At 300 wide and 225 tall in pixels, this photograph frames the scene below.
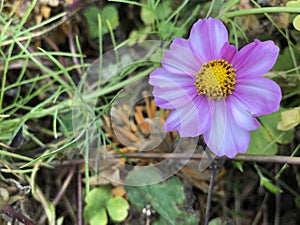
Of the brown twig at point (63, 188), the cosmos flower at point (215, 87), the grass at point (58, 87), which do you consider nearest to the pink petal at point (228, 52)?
the cosmos flower at point (215, 87)

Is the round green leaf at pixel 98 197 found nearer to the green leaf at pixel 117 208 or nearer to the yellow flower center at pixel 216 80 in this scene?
the green leaf at pixel 117 208

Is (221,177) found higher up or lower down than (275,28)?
lower down

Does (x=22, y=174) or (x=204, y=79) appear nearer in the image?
(x=204, y=79)

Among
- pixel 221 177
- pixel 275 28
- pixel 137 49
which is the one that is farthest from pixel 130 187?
pixel 275 28

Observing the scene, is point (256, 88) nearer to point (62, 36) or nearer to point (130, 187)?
point (130, 187)

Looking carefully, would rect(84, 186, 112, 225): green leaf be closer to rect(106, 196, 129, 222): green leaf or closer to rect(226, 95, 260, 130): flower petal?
rect(106, 196, 129, 222): green leaf

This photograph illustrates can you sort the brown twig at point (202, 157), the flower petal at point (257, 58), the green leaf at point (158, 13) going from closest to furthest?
the flower petal at point (257, 58) < the brown twig at point (202, 157) < the green leaf at point (158, 13)

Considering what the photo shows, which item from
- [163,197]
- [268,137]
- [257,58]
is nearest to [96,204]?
[163,197]
